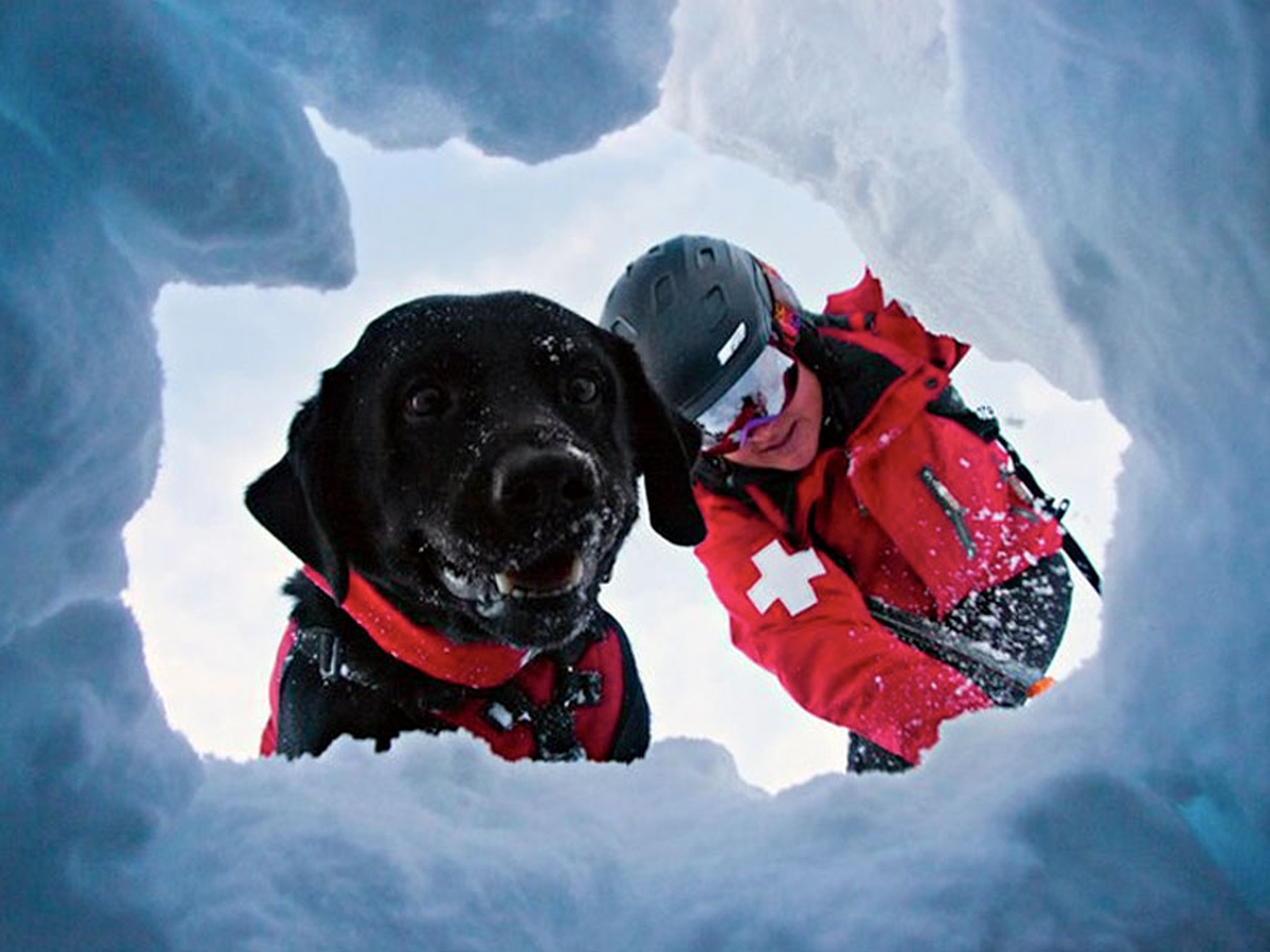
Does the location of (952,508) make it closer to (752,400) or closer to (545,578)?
(752,400)

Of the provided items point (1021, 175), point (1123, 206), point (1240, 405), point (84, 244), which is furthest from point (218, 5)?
point (1240, 405)

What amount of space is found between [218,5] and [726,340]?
2019mm

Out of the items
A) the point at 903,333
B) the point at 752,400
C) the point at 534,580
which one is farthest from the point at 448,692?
the point at 903,333

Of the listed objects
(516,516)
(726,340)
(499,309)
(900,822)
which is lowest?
(900,822)

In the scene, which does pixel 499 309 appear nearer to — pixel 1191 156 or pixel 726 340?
pixel 726 340

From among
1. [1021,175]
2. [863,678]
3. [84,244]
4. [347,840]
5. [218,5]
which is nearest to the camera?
[347,840]

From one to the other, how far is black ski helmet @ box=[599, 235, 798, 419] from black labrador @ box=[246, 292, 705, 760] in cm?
75

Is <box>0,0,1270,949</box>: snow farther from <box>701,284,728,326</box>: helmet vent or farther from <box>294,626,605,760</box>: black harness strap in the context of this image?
<box>701,284,728,326</box>: helmet vent

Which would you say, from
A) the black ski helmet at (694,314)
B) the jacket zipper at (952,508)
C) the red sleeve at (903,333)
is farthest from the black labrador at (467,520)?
A: the red sleeve at (903,333)

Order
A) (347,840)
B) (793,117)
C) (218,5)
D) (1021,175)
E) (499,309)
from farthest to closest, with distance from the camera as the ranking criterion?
(793,117) < (499,309) < (218,5) < (1021,175) < (347,840)

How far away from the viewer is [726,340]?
3729mm

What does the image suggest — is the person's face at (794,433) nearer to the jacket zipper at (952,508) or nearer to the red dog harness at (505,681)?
the jacket zipper at (952,508)

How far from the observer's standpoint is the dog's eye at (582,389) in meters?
2.66

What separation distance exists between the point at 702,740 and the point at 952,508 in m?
1.86
